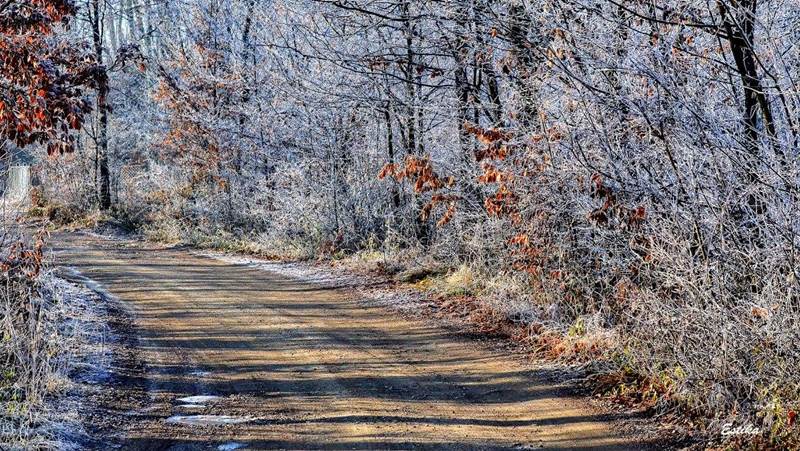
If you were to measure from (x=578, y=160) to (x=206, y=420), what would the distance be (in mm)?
4252

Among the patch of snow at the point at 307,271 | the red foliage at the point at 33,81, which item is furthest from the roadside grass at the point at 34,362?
the patch of snow at the point at 307,271

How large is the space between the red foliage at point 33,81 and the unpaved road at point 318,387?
272cm

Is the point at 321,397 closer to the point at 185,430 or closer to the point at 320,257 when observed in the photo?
the point at 185,430

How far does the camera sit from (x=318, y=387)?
8.33m

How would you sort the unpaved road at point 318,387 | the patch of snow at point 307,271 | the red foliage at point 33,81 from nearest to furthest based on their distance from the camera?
the unpaved road at point 318,387
the red foliage at point 33,81
the patch of snow at point 307,271

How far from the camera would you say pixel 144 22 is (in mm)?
49406

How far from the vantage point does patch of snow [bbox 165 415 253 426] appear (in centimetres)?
723

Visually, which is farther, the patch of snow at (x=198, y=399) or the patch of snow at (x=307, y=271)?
the patch of snow at (x=307, y=271)

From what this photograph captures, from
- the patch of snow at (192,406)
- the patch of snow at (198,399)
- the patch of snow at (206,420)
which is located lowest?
the patch of snow at (206,420)

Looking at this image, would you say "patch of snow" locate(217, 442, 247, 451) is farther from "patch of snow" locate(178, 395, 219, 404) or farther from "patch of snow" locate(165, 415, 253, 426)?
"patch of snow" locate(178, 395, 219, 404)

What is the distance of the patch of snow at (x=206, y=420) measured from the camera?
723 centimetres

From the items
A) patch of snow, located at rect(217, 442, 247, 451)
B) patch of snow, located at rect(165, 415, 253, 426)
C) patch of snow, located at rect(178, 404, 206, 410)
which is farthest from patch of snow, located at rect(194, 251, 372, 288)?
patch of snow, located at rect(217, 442, 247, 451)

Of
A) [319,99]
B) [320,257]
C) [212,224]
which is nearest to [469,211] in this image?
[319,99]

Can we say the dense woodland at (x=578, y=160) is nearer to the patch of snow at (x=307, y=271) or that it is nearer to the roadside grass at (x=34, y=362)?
the patch of snow at (x=307, y=271)
